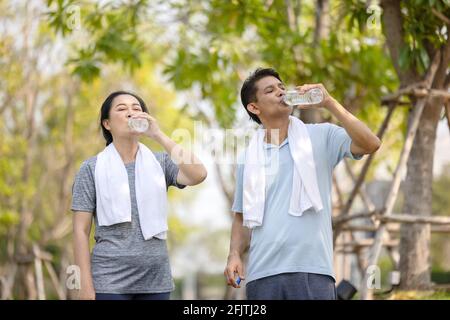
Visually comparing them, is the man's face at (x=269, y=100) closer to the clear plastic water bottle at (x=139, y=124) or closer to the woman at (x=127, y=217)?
the woman at (x=127, y=217)

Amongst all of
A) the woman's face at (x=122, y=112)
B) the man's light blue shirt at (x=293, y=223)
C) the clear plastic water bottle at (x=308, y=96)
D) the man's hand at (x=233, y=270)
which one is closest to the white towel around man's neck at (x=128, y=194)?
the woman's face at (x=122, y=112)

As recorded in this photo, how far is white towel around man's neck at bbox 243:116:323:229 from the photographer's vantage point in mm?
3590

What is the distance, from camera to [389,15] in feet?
22.6

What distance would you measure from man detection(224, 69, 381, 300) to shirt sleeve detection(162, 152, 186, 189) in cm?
29

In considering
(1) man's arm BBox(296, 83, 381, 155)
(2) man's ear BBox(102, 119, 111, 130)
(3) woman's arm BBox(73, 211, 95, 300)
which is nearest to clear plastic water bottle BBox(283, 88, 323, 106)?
(1) man's arm BBox(296, 83, 381, 155)

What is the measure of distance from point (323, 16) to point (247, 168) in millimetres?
5967

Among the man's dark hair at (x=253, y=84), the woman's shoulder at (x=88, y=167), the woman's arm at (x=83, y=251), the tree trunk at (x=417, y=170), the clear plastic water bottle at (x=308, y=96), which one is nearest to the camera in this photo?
the clear plastic water bottle at (x=308, y=96)

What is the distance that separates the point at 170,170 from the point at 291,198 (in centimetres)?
65

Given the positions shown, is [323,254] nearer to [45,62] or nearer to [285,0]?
[285,0]

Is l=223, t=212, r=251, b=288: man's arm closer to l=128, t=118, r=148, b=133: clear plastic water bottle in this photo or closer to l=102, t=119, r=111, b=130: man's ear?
l=128, t=118, r=148, b=133: clear plastic water bottle

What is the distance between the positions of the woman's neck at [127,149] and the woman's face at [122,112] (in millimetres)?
40

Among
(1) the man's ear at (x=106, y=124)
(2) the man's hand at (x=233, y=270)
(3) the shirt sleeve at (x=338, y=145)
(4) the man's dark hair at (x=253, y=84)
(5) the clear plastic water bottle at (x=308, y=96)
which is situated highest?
(4) the man's dark hair at (x=253, y=84)

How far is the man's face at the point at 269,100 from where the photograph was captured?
12.5 feet

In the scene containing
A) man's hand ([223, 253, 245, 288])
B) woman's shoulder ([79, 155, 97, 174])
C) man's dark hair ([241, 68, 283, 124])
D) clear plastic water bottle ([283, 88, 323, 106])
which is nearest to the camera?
clear plastic water bottle ([283, 88, 323, 106])
